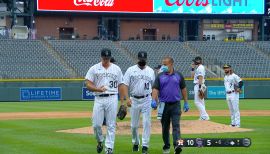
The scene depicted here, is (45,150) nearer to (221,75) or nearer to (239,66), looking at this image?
(221,75)

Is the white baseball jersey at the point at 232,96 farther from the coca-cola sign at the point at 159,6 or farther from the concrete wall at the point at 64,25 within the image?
the concrete wall at the point at 64,25

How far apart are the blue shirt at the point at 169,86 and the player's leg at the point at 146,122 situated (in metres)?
0.37

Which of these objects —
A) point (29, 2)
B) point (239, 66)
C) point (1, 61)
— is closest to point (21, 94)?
point (1, 61)

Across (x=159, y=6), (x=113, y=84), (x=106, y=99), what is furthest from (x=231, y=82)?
(x=159, y=6)

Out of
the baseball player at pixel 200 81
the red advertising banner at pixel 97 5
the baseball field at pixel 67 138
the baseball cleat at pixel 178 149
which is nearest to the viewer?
the baseball cleat at pixel 178 149

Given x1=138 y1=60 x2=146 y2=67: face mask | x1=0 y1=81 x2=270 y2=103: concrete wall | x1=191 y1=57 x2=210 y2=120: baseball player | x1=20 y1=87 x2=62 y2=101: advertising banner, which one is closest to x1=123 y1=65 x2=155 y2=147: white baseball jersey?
x1=138 y1=60 x2=146 y2=67: face mask

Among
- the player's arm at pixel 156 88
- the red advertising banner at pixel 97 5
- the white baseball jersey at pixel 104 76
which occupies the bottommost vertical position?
the player's arm at pixel 156 88

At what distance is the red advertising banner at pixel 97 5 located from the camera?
51.3 m

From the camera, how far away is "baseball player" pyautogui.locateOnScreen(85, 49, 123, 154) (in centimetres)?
1238

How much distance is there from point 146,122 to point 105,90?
121cm

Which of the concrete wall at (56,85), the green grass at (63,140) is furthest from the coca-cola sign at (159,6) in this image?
the green grass at (63,140)

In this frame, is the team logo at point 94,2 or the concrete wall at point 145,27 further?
the concrete wall at point 145,27

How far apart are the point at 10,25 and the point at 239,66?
18748 millimetres

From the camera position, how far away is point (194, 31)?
5709 centimetres
